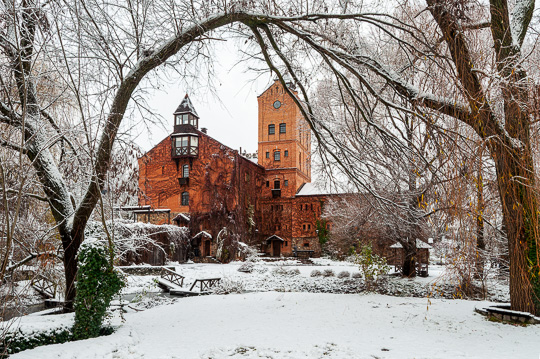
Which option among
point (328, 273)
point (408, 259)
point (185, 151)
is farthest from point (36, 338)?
point (185, 151)

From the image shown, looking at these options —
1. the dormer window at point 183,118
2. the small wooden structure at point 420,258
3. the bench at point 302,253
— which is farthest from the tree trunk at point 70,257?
the bench at point 302,253

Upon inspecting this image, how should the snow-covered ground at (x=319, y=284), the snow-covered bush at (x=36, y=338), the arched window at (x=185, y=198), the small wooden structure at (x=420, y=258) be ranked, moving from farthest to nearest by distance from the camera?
the arched window at (x=185, y=198) < the small wooden structure at (x=420, y=258) < the snow-covered ground at (x=319, y=284) < the snow-covered bush at (x=36, y=338)

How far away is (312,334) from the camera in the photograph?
22.7ft

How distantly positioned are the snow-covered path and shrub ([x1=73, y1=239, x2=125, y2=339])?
345 millimetres

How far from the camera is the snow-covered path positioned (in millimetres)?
5703

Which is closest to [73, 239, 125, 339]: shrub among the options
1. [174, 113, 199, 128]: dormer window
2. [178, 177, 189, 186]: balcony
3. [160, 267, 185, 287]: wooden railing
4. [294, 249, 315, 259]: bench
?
[160, 267, 185, 287]: wooden railing

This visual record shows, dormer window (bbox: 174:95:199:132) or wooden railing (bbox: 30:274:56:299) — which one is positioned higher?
dormer window (bbox: 174:95:199:132)

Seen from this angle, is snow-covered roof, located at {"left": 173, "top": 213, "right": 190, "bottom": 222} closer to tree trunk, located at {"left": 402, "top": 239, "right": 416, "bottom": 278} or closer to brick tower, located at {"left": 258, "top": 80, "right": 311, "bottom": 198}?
brick tower, located at {"left": 258, "top": 80, "right": 311, "bottom": 198}

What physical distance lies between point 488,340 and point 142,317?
7.07 m

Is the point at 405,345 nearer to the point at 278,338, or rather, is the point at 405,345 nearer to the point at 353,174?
the point at 278,338

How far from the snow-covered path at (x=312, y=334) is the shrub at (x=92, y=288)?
34cm

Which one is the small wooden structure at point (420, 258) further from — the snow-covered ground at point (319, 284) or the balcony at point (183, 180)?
the balcony at point (183, 180)

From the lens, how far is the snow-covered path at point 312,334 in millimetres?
5703

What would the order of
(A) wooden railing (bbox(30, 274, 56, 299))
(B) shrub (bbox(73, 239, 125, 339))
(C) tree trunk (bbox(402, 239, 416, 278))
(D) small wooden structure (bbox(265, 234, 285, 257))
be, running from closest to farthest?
1. (B) shrub (bbox(73, 239, 125, 339))
2. (A) wooden railing (bbox(30, 274, 56, 299))
3. (C) tree trunk (bbox(402, 239, 416, 278))
4. (D) small wooden structure (bbox(265, 234, 285, 257))
